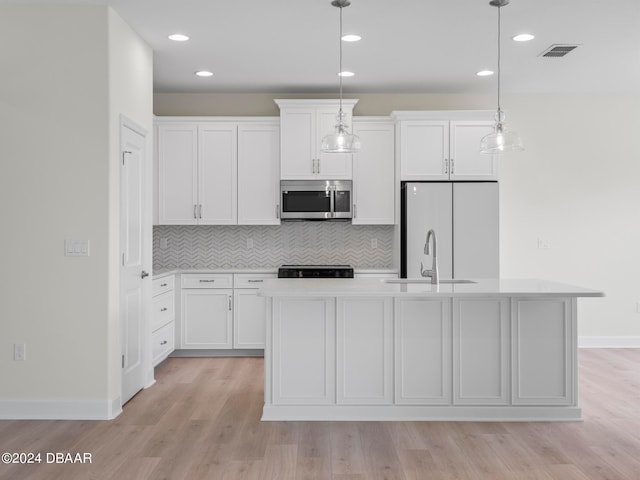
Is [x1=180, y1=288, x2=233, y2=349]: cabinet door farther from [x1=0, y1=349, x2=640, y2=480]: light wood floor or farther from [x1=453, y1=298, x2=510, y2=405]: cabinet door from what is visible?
[x1=453, y1=298, x2=510, y2=405]: cabinet door

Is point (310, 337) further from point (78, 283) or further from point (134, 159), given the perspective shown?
point (134, 159)

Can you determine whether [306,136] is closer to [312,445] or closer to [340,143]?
[340,143]

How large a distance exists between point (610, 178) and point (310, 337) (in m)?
4.30

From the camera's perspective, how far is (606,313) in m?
6.52

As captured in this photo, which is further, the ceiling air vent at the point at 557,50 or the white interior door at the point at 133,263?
the ceiling air vent at the point at 557,50

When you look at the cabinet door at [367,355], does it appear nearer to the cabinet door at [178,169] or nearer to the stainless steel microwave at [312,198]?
the stainless steel microwave at [312,198]

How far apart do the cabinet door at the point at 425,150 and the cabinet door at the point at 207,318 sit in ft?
7.08

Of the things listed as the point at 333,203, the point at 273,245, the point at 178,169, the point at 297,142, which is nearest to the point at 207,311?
the point at 273,245

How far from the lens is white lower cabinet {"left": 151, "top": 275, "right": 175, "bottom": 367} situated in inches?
206

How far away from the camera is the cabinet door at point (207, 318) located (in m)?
5.98

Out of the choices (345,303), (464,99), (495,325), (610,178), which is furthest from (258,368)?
(610,178)

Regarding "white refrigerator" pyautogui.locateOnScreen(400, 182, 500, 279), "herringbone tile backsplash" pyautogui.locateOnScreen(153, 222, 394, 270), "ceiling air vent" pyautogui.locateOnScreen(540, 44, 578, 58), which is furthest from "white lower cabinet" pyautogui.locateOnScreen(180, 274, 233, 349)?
"ceiling air vent" pyautogui.locateOnScreen(540, 44, 578, 58)

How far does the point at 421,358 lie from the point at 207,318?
2718mm

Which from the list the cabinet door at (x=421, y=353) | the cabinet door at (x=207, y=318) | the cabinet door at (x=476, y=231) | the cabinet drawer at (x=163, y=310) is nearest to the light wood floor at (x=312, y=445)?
the cabinet door at (x=421, y=353)
